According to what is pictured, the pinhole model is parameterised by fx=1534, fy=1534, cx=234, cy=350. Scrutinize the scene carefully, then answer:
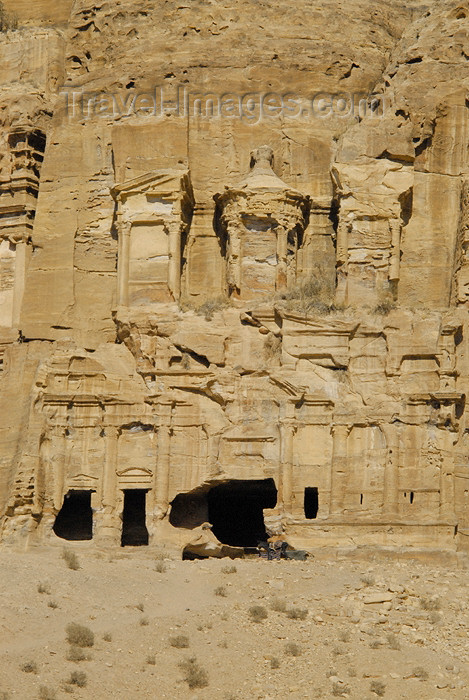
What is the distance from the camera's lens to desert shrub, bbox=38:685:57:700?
2575 centimetres

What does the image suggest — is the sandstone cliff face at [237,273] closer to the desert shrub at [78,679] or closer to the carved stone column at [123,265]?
the carved stone column at [123,265]

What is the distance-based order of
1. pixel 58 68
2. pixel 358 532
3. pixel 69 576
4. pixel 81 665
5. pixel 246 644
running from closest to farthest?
pixel 81 665 → pixel 246 644 → pixel 69 576 → pixel 358 532 → pixel 58 68

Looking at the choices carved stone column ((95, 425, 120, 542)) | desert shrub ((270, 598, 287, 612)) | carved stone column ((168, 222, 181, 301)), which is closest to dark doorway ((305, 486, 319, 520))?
carved stone column ((95, 425, 120, 542))

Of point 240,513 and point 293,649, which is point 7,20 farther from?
point 293,649

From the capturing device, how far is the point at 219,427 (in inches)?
1446

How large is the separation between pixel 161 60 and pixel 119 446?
1091 cm

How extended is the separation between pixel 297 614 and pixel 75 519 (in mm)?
9908

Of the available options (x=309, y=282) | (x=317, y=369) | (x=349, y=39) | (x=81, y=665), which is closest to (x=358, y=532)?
(x=317, y=369)

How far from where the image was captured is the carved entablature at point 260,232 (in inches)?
1526

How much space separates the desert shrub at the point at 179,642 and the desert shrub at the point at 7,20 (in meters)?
23.2

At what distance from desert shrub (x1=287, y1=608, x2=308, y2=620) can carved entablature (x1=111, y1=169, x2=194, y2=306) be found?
10.6m

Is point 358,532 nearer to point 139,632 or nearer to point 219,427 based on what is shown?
point 219,427

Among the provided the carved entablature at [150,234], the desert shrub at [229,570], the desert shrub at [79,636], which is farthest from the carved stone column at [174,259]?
the desert shrub at [79,636]

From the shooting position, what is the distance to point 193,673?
89.8 ft
